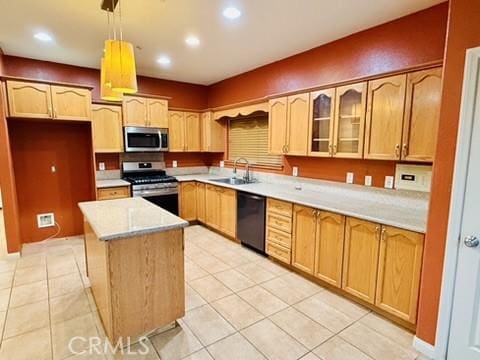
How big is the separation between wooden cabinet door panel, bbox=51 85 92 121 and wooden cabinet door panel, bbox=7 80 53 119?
0.08 metres

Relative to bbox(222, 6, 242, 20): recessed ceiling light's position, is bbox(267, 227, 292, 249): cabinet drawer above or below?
below

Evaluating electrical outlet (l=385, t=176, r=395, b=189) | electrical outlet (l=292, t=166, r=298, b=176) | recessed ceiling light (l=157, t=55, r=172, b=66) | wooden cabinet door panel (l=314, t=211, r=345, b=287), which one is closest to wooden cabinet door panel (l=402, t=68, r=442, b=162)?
electrical outlet (l=385, t=176, r=395, b=189)

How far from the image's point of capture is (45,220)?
4.15 metres

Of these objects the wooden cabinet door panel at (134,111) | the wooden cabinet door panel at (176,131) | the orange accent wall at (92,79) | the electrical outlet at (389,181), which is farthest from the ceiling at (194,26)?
the electrical outlet at (389,181)

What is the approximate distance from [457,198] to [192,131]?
435 centimetres

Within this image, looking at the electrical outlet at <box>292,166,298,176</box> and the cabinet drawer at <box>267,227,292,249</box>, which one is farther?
the electrical outlet at <box>292,166,298,176</box>

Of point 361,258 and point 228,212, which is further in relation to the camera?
point 228,212

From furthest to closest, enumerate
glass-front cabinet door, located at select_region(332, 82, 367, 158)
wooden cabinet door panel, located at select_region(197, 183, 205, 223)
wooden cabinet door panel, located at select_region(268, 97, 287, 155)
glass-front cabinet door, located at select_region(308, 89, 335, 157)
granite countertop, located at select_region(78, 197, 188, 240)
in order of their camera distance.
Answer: wooden cabinet door panel, located at select_region(197, 183, 205, 223)
wooden cabinet door panel, located at select_region(268, 97, 287, 155)
glass-front cabinet door, located at select_region(308, 89, 335, 157)
glass-front cabinet door, located at select_region(332, 82, 367, 158)
granite countertop, located at select_region(78, 197, 188, 240)

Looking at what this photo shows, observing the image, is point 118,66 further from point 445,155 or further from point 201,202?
point 201,202

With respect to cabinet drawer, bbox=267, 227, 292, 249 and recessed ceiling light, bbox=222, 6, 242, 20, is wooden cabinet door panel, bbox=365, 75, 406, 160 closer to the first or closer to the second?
cabinet drawer, bbox=267, 227, 292, 249

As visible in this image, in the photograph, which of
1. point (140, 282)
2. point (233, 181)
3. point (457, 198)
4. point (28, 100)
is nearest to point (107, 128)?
point (28, 100)

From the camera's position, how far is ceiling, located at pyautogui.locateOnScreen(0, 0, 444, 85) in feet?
7.93

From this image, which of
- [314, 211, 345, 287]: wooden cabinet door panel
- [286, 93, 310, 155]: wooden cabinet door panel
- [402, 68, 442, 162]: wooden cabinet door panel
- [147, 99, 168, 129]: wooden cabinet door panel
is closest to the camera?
[402, 68, 442, 162]: wooden cabinet door panel

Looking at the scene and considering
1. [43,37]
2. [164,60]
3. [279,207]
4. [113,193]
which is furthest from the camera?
[113,193]
